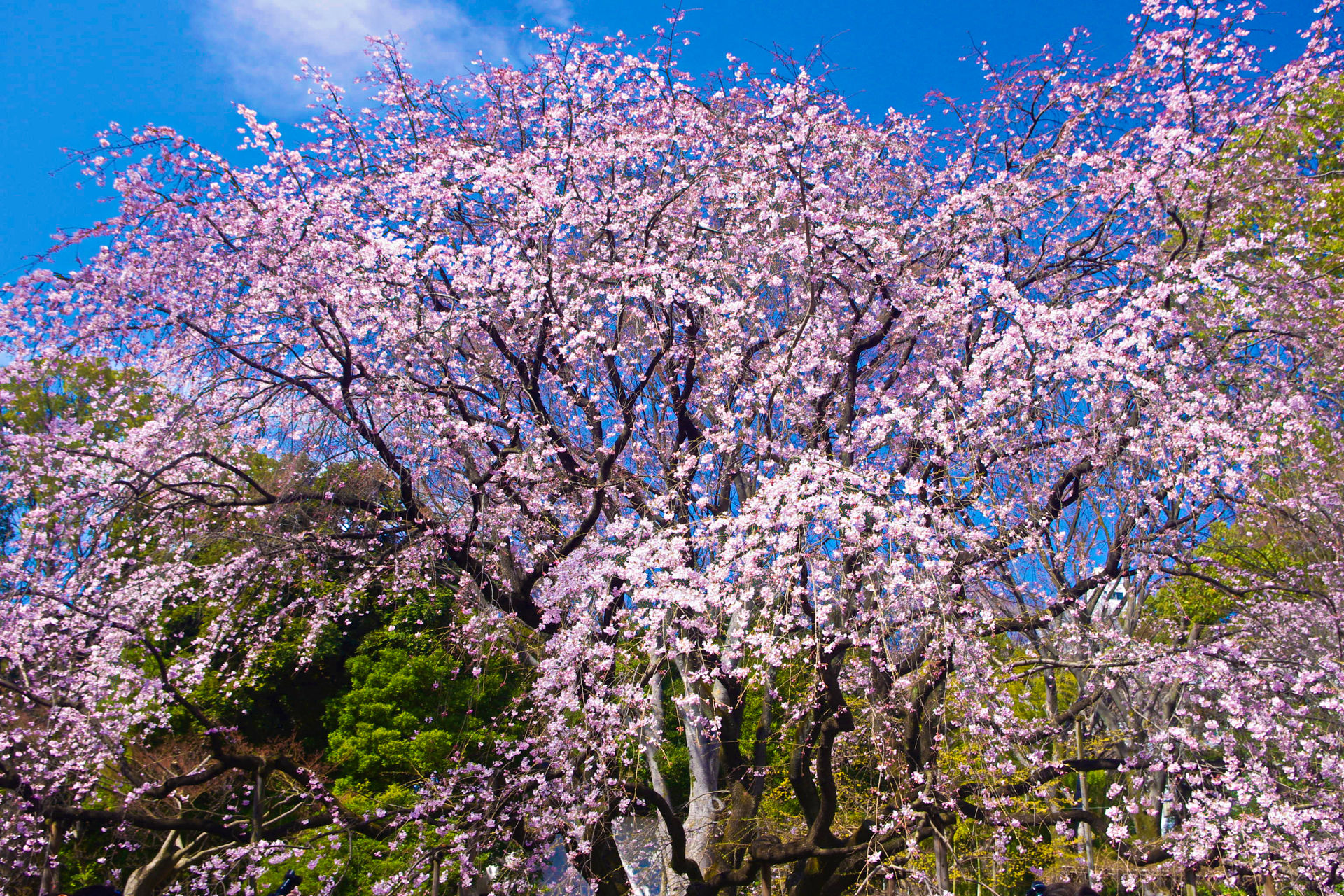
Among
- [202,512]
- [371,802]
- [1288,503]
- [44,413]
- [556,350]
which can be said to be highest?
[44,413]

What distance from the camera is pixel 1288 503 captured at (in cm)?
784

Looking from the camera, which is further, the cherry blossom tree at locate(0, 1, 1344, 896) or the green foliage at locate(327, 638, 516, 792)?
the green foliage at locate(327, 638, 516, 792)

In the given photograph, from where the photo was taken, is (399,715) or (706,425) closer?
(706,425)

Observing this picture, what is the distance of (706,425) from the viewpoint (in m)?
9.08

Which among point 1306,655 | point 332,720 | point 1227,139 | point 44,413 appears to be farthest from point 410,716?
point 1227,139

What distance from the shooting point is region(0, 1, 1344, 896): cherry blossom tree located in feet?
22.2

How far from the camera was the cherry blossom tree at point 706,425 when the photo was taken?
6.77 meters

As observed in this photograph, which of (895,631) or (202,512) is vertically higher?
(202,512)

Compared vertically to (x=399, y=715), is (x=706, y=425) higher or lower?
higher

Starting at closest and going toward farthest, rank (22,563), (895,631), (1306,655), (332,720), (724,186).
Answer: (895,631)
(22,563)
(724,186)
(1306,655)
(332,720)

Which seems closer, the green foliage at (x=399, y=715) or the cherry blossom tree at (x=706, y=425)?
the cherry blossom tree at (x=706, y=425)

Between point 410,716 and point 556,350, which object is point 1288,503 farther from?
point 410,716

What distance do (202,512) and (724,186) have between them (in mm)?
6942

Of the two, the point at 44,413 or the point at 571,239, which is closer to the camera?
the point at 571,239
